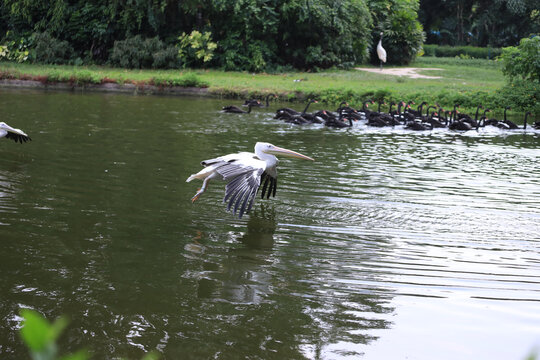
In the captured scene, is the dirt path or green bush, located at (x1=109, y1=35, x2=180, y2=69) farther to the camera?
green bush, located at (x1=109, y1=35, x2=180, y2=69)

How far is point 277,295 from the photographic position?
5.04 metres

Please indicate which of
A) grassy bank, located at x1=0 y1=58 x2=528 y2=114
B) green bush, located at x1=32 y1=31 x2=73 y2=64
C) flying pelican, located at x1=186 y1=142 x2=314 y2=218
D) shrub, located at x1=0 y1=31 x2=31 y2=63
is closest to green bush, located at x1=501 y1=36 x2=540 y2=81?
grassy bank, located at x1=0 y1=58 x2=528 y2=114

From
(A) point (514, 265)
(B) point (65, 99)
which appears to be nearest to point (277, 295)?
(A) point (514, 265)

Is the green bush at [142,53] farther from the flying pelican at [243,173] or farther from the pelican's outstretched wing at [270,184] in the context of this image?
the flying pelican at [243,173]

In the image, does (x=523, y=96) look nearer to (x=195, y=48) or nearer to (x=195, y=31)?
(x=195, y=48)

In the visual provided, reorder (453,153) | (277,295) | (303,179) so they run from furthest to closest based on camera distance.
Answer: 1. (453,153)
2. (303,179)
3. (277,295)

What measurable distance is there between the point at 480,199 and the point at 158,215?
4402mm

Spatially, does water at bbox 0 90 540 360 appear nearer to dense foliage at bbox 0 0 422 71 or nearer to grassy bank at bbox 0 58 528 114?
grassy bank at bbox 0 58 528 114

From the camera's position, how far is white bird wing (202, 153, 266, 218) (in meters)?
6.49

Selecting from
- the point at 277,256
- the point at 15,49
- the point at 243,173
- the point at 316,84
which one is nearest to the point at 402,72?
the point at 316,84

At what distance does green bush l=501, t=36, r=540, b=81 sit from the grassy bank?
98 centimetres

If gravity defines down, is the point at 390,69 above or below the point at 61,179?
above

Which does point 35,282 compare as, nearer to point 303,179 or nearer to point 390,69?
point 303,179

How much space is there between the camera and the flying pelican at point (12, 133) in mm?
10352
